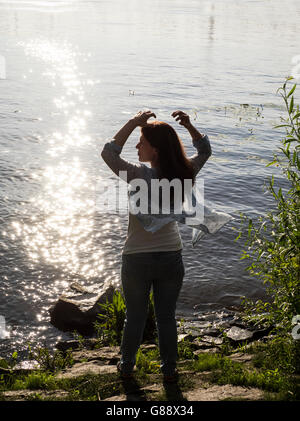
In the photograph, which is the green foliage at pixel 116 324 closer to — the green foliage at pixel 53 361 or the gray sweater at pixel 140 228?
the green foliage at pixel 53 361

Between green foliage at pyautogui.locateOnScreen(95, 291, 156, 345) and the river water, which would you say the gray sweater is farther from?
the river water

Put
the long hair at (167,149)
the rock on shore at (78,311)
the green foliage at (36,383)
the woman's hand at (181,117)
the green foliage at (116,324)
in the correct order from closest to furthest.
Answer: the long hair at (167,149)
the woman's hand at (181,117)
the green foliage at (36,383)
the green foliage at (116,324)
the rock on shore at (78,311)

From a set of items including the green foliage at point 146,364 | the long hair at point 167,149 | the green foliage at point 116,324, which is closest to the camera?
the long hair at point 167,149

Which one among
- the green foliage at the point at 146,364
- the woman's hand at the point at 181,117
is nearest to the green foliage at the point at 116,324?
the green foliage at the point at 146,364

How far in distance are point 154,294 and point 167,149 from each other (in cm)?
164

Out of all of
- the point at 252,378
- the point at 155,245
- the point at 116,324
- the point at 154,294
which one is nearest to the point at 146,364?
the point at 154,294

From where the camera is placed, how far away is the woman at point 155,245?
5305 millimetres

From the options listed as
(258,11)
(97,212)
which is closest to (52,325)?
(97,212)

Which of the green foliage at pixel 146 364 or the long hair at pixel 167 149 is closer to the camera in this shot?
the long hair at pixel 167 149

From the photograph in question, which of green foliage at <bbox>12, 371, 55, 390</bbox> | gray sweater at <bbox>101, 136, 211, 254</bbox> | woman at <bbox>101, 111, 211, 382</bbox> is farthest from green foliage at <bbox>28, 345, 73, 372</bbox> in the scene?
gray sweater at <bbox>101, 136, 211, 254</bbox>

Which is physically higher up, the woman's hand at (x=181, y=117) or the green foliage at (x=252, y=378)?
the woman's hand at (x=181, y=117)

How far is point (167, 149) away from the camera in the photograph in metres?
5.29

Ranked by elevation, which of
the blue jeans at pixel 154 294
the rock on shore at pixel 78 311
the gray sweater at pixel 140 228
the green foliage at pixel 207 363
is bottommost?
the rock on shore at pixel 78 311

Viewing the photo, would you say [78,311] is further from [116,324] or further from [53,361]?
[53,361]
